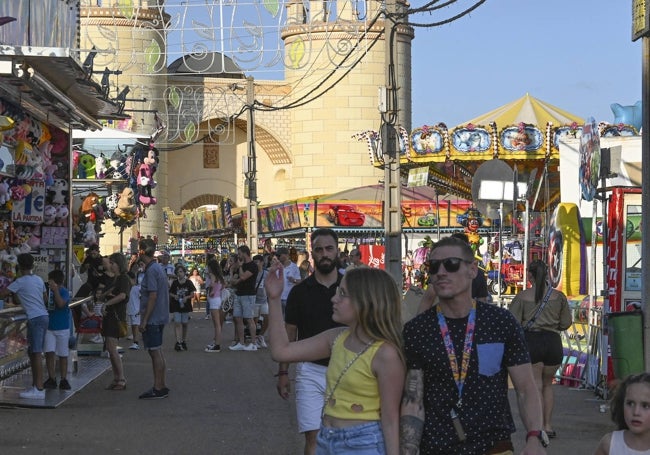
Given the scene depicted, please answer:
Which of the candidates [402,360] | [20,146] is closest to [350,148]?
[20,146]

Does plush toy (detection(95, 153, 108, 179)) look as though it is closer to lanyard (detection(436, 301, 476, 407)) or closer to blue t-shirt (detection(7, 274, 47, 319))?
blue t-shirt (detection(7, 274, 47, 319))

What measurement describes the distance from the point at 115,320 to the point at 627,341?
6861mm

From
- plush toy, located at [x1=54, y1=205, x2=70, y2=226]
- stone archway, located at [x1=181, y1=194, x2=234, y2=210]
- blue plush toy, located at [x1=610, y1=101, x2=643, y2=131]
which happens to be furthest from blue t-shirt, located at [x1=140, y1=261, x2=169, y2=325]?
stone archway, located at [x1=181, y1=194, x2=234, y2=210]

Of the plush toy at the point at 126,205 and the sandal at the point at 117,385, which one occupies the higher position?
the plush toy at the point at 126,205

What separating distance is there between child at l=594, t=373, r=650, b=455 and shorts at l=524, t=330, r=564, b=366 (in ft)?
19.3

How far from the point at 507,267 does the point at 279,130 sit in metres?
29.1

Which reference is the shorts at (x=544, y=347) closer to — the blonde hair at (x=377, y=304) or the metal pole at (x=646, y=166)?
the metal pole at (x=646, y=166)

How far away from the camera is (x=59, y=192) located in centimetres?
1727

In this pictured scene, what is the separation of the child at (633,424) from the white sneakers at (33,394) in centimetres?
950

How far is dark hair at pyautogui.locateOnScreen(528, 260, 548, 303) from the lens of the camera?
35.2ft

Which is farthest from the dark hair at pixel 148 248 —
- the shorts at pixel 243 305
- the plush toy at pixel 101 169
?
the plush toy at pixel 101 169

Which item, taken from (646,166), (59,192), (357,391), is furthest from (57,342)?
(357,391)

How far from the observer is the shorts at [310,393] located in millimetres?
7762

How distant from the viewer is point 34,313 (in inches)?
523
